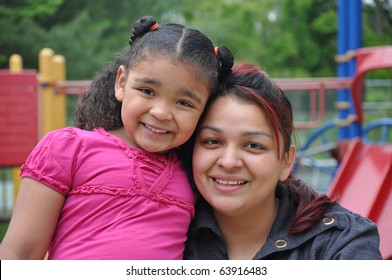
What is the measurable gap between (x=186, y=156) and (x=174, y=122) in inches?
7.1

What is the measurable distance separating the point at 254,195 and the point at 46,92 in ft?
18.3

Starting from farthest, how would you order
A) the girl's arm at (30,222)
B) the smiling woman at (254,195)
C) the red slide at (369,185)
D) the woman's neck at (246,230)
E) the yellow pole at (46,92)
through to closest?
the yellow pole at (46,92) → the red slide at (369,185) → the woman's neck at (246,230) → the smiling woman at (254,195) → the girl's arm at (30,222)

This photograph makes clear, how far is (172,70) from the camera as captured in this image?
70.3 inches

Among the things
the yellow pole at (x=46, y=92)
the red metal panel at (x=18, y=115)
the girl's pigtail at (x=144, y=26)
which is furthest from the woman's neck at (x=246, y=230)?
the yellow pole at (x=46, y=92)

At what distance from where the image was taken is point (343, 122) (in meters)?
5.19

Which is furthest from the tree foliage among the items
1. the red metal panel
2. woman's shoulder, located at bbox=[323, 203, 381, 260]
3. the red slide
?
woman's shoulder, located at bbox=[323, 203, 381, 260]

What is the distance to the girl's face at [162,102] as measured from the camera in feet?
5.87

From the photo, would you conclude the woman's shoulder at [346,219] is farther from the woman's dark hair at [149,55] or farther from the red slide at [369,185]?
the red slide at [369,185]

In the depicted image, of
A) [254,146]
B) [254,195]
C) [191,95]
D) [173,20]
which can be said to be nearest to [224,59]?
[191,95]

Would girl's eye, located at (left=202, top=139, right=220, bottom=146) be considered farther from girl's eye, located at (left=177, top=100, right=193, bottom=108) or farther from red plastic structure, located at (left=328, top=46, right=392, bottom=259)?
red plastic structure, located at (left=328, top=46, right=392, bottom=259)

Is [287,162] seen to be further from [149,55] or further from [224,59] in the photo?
[149,55]

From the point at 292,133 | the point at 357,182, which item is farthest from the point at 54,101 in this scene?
the point at 292,133

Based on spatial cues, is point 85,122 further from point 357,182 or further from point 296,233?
point 357,182

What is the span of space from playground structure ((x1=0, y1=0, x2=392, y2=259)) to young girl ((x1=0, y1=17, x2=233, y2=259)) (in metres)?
0.52
